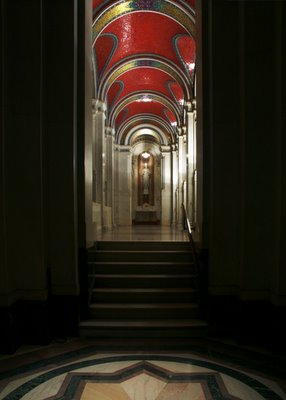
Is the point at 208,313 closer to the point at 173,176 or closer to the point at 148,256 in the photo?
the point at 148,256

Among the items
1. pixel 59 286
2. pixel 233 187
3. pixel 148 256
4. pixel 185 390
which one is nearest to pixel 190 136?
pixel 148 256

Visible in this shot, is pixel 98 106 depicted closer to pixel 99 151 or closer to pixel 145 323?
pixel 99 151

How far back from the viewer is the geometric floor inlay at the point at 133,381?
3172 mm

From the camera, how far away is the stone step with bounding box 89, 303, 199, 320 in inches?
200

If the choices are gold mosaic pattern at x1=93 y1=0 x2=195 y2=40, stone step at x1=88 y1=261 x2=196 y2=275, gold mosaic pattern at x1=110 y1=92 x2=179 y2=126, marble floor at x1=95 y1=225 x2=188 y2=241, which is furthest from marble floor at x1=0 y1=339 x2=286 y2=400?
gold mosaic pattern at x1=110 y1=92 x2=179 y2=126

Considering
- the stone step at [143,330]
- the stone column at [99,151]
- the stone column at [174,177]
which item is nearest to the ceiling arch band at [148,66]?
the stone column at [99,151]

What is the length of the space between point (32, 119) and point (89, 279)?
7.83 feet

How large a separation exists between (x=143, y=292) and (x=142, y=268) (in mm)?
608

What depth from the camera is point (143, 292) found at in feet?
17.9

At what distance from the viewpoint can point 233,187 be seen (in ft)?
15.4

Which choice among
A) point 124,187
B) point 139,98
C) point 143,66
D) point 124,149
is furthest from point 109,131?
point 124,187

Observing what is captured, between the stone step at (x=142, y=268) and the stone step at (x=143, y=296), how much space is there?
0.53m

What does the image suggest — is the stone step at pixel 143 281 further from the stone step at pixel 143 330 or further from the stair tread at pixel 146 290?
the stone step at pixel 143 330

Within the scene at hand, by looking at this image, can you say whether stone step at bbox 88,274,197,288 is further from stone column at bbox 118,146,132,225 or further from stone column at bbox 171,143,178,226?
stone column at bbox 118,146,132,225
